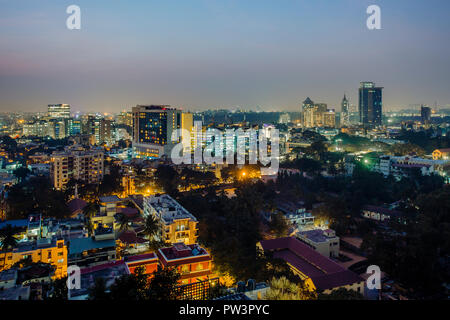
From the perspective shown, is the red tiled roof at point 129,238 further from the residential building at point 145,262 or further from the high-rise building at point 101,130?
the high-rise building at point 101,130

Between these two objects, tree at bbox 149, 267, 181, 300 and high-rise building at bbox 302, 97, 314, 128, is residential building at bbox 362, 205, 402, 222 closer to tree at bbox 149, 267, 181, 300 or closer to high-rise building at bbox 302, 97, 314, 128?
tree at bbox 149, 267, 181, 300

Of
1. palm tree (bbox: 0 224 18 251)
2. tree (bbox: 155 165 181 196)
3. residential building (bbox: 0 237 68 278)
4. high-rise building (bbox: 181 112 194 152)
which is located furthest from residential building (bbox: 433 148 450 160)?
palm tree (bbox: 0 224 18 251)

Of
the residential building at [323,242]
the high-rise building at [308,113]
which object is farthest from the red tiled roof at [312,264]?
the high-rise building at [308,113]

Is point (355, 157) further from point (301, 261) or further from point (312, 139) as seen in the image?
point (301, 261)

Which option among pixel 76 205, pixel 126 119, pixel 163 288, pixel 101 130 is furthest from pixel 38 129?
pixel 163 288

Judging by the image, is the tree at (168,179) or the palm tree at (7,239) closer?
the palm tree at (7,239)

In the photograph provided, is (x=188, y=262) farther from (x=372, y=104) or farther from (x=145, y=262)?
(x=372, y=104)

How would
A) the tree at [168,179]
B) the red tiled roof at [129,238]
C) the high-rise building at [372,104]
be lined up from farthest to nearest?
the high-rise building at [372,104] < the tree at [168,179] < the red tiled roof at [129,238]

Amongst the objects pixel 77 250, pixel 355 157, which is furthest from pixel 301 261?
pixel 355 157
